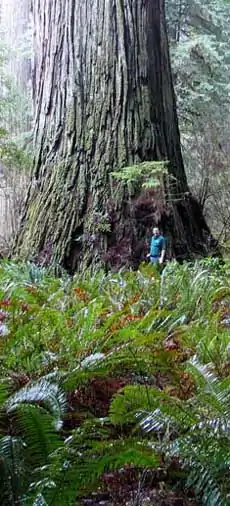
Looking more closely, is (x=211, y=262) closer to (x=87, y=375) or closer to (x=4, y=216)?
(x=87, y=375)

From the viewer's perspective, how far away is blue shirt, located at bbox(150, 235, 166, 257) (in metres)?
5.13

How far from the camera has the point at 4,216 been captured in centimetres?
1002

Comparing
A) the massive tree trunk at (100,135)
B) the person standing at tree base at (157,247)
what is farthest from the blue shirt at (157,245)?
the massive tree trunk at (100,135)

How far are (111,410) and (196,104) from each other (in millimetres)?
9971

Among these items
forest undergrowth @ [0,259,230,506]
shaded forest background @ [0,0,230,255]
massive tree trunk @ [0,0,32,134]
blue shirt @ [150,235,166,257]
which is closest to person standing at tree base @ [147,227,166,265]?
blue shirt @ [150,235,166,257]

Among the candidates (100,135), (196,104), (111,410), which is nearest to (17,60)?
(196,104)

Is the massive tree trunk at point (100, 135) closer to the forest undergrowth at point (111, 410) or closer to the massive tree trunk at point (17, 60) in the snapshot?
the massive tree trunk at point (17, 60)

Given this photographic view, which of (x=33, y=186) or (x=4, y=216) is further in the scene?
(x=4, y=216)

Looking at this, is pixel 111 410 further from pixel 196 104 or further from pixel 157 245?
pixel 196 104

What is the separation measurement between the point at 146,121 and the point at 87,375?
449 cm

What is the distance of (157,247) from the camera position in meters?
5.16

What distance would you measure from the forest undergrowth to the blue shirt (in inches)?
103

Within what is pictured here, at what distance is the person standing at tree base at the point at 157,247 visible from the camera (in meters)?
5.12

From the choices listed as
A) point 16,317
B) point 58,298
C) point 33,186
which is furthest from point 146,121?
point 16,317
